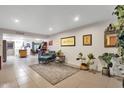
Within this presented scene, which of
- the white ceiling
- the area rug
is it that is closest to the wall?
the white ceiling

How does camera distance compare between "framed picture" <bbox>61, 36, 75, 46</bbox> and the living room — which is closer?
the living room

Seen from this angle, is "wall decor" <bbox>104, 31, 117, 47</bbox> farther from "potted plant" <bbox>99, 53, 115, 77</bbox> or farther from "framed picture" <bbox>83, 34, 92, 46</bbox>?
"framed picture" <bbox>83, 34, 92, 46</bbox>

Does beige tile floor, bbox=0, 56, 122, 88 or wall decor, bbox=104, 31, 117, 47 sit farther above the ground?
wall decor, bbox=104, 31, 117, 47

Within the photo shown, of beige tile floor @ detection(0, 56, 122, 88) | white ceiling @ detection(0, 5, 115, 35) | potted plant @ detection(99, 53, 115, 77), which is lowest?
beige tile floor @ detection(0, 56, 122, 88)

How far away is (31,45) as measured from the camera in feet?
50.7

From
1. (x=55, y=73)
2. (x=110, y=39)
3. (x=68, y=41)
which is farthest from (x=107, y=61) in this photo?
(x=68, y=41)

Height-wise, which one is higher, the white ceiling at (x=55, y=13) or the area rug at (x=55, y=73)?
the white ceiling at (x=55, y=13)

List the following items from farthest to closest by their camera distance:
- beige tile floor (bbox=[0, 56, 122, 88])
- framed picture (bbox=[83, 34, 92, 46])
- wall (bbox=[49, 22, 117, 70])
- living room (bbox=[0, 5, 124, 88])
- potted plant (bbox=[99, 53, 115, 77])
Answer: framed picture (bbox=[83, 34, 92, 46]) < wall (bbox=[49, 22, 117, 70]) < potted plant (bbox=[99, 53, 115, 77]) < living room (bbox=[0, 5, 124, 88]) < beige tile floor (bbox=[0, 56, 122, 88])

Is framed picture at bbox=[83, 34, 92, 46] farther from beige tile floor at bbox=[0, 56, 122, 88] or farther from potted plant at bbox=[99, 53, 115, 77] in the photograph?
beige tile floor at bbox=[0, 56, 122, 88]

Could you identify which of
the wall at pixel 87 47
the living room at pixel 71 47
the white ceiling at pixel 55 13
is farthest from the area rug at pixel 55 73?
the white ceiling at pixel 55 13

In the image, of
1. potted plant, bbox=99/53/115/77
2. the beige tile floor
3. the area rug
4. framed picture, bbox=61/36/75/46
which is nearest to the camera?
the beige tile floor

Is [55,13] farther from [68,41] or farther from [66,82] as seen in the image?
[68,41]

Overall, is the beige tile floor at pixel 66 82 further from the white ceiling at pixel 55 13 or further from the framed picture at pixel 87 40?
the white ceiling at pixel 55 13

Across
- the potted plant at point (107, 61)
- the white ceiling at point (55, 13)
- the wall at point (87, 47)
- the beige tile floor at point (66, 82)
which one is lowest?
the beige tile floor at point (66, 82)
